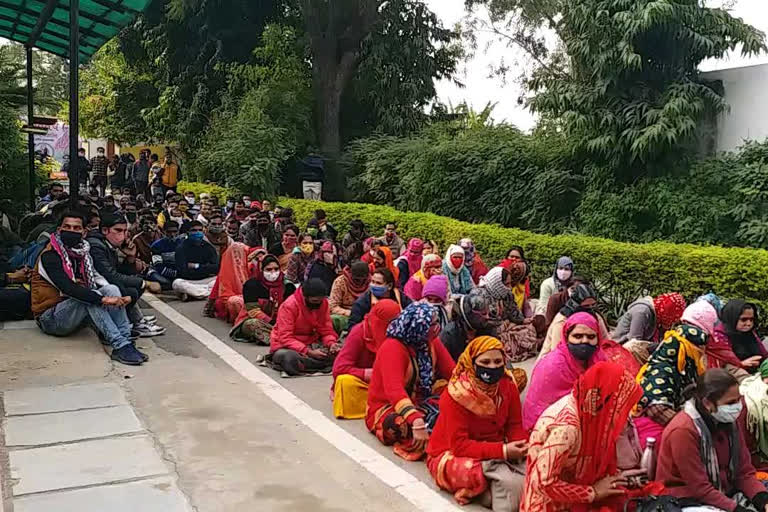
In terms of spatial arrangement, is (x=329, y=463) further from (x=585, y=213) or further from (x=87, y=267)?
(x=585, y=213)

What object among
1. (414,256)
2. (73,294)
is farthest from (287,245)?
(73,294)

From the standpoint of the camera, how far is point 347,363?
6.22 meters

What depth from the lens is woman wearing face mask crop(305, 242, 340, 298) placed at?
9.92 metres

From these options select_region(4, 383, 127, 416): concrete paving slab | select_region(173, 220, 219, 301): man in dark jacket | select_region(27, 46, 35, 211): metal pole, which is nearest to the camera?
select_region(4, 383, 127, 416): concrete paving slab

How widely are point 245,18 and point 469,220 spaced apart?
1200 cm

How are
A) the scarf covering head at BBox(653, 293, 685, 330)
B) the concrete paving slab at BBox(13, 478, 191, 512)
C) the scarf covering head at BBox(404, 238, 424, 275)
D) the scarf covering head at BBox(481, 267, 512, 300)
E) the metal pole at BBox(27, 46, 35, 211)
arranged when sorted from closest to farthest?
1. the concrete paving slab at BBox(13, 478, 191, 512)
2. the scarf covering head at BBox(653, 293, 685, 330)
3. the scarf covering head at BBox(481, 267, 512, 300)
4. the scarf covering head at BBox(404, 238, 424, 275)
5. the metal pole at BBox(27, 46, 35, 211)

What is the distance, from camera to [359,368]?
6.22 meters

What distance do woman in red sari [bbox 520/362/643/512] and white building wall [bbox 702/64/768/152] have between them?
9580 millimetres

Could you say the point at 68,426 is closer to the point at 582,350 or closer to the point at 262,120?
the point at 582,350

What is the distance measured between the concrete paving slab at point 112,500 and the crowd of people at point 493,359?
155 centimetres

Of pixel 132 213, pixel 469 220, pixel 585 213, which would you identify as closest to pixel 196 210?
pixel 132 213

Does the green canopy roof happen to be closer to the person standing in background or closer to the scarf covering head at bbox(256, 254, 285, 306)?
the scarf covering head at bbox(256, 254, 285, 306)

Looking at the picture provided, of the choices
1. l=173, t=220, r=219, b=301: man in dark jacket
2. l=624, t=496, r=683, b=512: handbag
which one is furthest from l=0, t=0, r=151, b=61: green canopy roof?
l=624, t=496, r=683, b=512: handbag

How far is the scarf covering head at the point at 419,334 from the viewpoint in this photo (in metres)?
5.36
